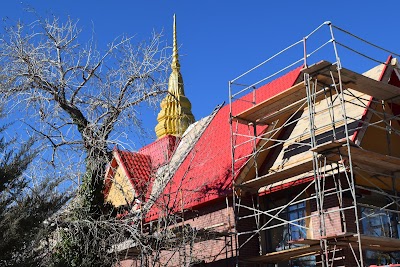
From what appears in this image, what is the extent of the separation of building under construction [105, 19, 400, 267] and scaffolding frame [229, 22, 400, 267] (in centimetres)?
3

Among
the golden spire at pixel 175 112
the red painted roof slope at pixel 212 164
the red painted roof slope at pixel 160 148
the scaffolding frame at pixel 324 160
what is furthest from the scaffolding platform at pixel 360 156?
the golden spire at pixel 175 112

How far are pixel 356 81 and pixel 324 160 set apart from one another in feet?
6.57

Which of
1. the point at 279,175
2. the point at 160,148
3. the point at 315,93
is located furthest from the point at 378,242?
the point at 160,148

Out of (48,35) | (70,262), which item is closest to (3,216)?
(70,262)

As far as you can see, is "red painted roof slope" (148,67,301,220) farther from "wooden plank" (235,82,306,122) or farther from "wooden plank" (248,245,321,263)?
"wooden plank" (248,245,321,263)

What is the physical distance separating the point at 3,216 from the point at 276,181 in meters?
6.70

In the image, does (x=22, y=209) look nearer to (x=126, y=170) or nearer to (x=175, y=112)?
(x=126, y=170)

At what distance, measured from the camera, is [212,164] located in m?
18.0

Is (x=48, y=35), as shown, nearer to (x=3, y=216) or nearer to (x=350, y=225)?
(x=3, y=216)

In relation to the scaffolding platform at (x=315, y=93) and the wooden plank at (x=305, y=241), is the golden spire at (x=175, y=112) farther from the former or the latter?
the wooden plank at (x=305, y=241)

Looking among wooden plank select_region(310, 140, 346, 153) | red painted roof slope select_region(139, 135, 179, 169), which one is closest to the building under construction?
wooden plank select_region(310, 140, 346, 153)

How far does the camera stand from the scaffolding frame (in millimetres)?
12727

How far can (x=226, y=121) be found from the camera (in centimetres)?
1952

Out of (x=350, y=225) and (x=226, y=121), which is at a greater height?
(x=226, y=121)
